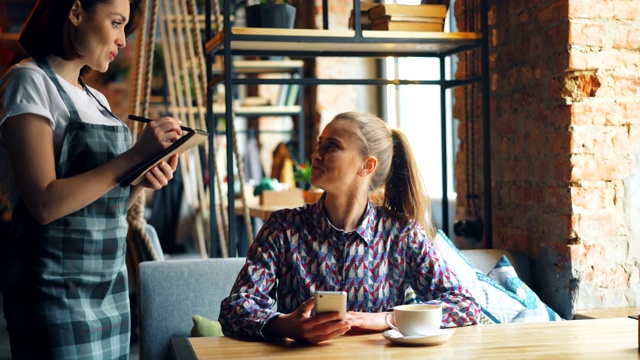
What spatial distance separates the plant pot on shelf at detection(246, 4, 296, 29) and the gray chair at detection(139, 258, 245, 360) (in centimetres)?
97

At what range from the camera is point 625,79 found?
278cm

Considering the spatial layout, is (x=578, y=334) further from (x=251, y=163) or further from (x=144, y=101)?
(x=251, y=163)

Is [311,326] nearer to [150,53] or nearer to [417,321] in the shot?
[417,321]

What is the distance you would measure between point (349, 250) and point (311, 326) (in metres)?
0.38

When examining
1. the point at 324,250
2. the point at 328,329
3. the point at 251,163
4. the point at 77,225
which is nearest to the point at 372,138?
the point at 324,250

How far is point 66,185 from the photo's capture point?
1.56 m

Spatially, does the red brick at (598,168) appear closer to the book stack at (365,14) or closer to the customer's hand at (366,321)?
the book stack at (365,14)

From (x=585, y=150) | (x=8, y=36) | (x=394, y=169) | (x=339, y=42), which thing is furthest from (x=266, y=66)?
(x=394, y=169)

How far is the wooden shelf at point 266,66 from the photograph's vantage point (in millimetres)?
6707

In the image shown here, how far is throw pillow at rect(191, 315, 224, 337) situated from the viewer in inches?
95.0

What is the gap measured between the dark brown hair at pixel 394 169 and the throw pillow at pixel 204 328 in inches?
26.0

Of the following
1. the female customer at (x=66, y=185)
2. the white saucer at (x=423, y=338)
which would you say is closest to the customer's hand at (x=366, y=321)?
the white saucer at (x=423, y=338)

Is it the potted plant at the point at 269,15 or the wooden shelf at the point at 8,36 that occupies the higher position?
the wooden shelf at the point at 8,36

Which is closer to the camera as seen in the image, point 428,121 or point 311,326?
point 311,326
